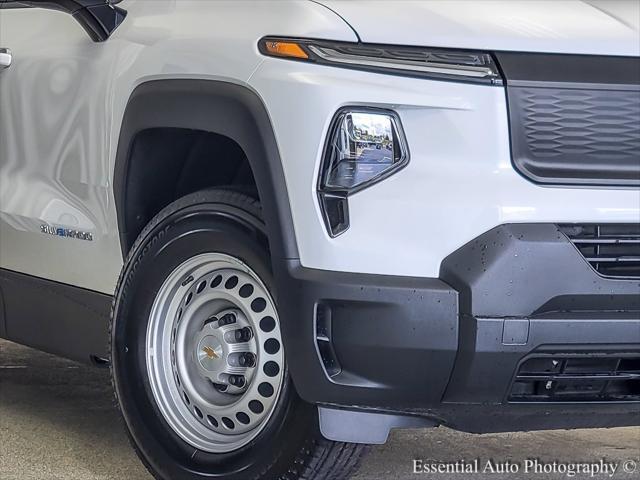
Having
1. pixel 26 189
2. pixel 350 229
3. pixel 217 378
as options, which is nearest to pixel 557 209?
pixel 350 229

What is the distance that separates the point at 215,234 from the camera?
3.38 m

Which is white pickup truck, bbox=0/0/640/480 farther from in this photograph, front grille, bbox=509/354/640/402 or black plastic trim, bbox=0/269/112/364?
black plastic trim, bbox=0/269/112/364

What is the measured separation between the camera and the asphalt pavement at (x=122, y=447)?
402 centimetres

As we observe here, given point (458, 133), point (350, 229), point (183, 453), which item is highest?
point (458, 133)

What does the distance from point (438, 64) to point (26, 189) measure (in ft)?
A: 6.00

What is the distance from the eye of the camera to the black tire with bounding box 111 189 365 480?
→ 3.25m

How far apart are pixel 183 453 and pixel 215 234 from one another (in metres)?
0.65

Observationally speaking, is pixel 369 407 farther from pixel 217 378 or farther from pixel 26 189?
pixel 26 189

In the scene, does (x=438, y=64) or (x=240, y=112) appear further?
(x=240, y=112)

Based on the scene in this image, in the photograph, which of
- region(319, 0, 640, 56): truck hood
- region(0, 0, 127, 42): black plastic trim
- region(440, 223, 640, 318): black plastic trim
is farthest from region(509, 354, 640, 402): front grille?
region(0, 0, 127, 42): black plastic trim

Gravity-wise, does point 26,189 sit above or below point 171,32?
below

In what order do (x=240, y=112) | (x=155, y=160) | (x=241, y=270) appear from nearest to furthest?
(x=240, y=112)
(x=241, y=270)
(x=155, y=160)

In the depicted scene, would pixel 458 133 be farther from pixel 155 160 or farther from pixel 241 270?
pixel 155 160

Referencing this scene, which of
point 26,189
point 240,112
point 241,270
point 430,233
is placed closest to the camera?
point 430,233
